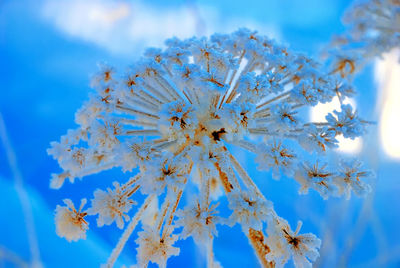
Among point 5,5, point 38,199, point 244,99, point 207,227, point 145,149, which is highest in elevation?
point 5,5

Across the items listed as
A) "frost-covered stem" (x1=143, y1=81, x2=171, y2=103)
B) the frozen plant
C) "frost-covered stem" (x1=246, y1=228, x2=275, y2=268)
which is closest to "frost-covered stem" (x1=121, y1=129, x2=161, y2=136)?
"frost-covered stem" (x1=143, y1=81, x2=171, y2=103)

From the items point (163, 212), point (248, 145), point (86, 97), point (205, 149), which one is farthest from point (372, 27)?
point (86, 97)

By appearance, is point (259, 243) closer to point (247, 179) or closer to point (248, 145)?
point (247, 179)

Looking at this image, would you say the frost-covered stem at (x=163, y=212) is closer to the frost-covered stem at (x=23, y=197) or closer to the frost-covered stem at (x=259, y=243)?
the frost-covered stem at (x=259, y=243)

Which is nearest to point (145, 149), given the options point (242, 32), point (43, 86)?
point (242, 32)

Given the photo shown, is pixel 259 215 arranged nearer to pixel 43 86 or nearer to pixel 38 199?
pixel 38 199
